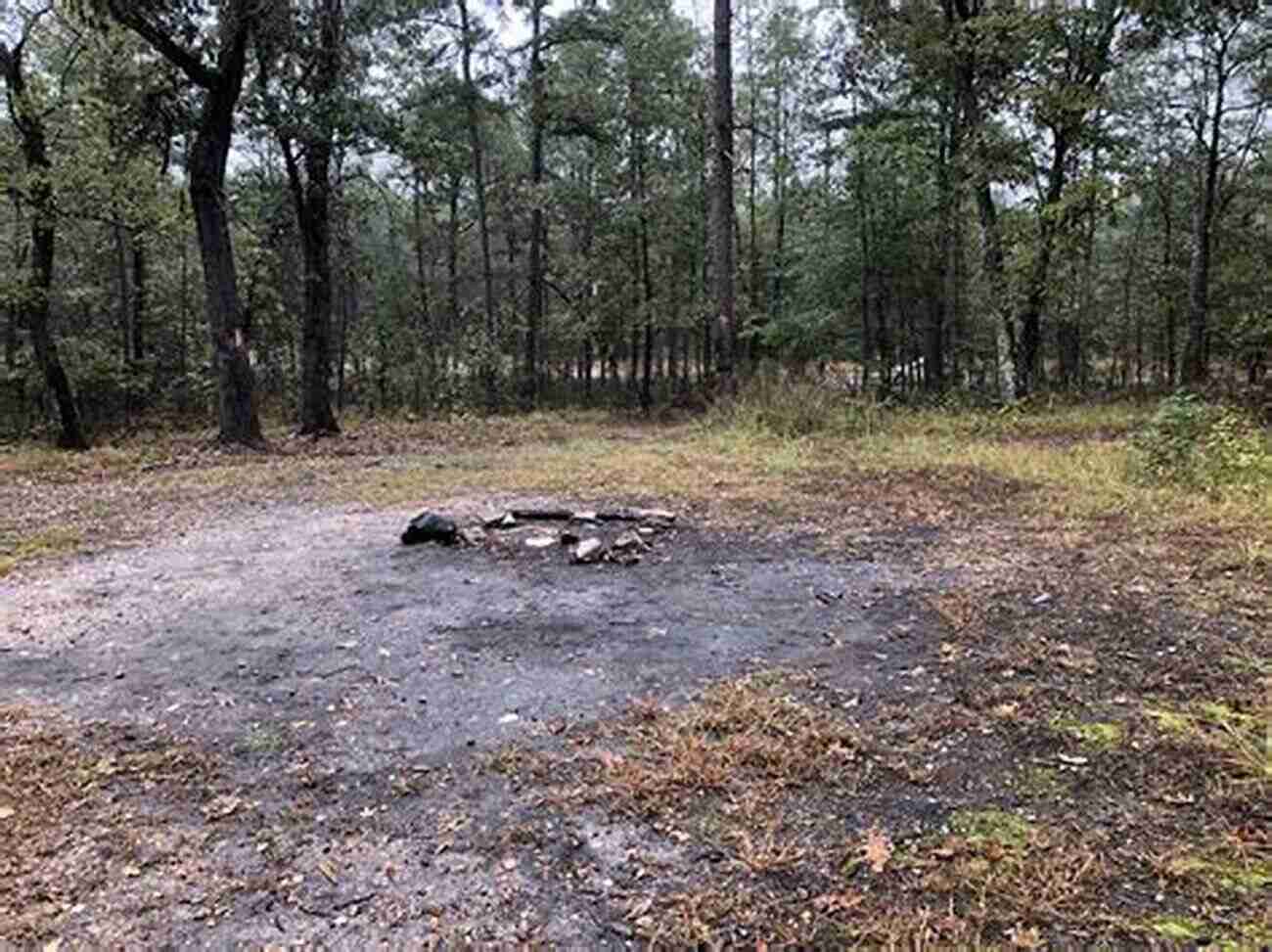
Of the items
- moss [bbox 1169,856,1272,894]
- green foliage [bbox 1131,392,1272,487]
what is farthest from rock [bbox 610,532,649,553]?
green foliage [bbox 1131,392,1272,487]

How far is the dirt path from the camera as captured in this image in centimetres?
184

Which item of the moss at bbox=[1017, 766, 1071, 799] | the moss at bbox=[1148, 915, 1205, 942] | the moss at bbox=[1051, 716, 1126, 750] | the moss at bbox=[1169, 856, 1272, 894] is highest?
the moss at bbox=[1051, 716, 1126, 750]

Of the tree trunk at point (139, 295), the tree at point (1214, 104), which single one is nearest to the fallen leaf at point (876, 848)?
the tree at point (1214, 104)

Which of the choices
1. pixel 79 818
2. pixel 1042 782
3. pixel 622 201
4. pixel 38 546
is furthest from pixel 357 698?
pixel 622 201

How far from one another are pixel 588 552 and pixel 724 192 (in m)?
7.93

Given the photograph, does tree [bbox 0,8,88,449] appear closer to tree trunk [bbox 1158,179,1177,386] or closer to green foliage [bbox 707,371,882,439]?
green foliage [bbox 707,371,882,439]

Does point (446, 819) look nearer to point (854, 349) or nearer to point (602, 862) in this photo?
point (602, 862)

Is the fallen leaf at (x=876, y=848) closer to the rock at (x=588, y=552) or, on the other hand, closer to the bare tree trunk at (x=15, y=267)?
the rock at (x=588, y=552)

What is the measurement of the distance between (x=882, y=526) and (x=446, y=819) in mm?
3613

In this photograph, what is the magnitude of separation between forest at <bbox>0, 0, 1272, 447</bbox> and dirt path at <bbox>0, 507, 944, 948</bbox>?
6415 millimetres

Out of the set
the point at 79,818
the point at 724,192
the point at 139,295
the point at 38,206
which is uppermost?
the point at 38,206

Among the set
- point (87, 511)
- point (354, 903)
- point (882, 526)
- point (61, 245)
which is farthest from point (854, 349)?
point (354, 903)

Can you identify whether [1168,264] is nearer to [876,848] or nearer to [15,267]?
[876,848]

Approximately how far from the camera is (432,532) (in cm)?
493
